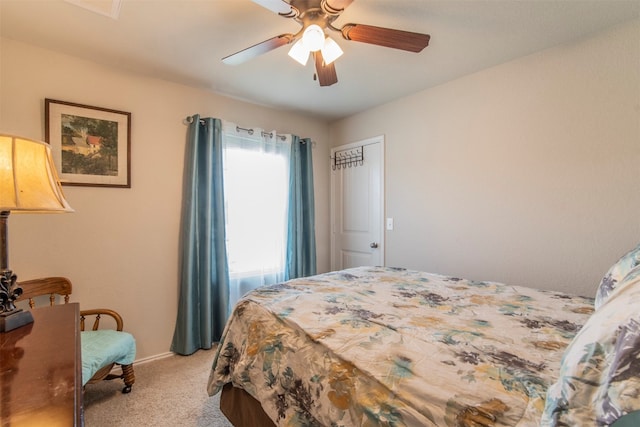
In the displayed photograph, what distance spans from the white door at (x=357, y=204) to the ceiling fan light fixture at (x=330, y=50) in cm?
167

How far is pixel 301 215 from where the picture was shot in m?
3.38

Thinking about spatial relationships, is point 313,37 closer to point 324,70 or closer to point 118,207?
point 324,70

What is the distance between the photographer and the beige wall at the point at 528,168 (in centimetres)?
184

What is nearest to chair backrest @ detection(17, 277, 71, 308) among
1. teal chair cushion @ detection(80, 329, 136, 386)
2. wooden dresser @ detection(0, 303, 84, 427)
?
teal chair cushion @ detection(80, 329, 136, 386)

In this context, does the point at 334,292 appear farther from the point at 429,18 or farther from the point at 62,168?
the point at 62,168

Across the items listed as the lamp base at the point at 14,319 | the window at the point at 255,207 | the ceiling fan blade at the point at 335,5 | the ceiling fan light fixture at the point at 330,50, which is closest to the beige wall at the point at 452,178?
the window at the point at 255,207

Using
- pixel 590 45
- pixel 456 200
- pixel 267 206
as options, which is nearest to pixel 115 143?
pixel 267 206

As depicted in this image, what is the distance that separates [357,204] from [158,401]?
2.58 metres

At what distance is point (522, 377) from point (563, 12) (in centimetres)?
206

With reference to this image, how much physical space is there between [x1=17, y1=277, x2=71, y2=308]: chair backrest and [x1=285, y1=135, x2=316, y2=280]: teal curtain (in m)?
1.87

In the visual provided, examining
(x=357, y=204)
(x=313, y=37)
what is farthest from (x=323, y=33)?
(x=357, y=204)

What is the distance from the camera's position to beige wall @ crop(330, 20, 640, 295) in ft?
6.03

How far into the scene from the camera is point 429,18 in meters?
1.76

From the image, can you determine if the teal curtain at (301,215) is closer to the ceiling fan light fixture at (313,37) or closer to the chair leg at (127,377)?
the chair leg at (127,377)
